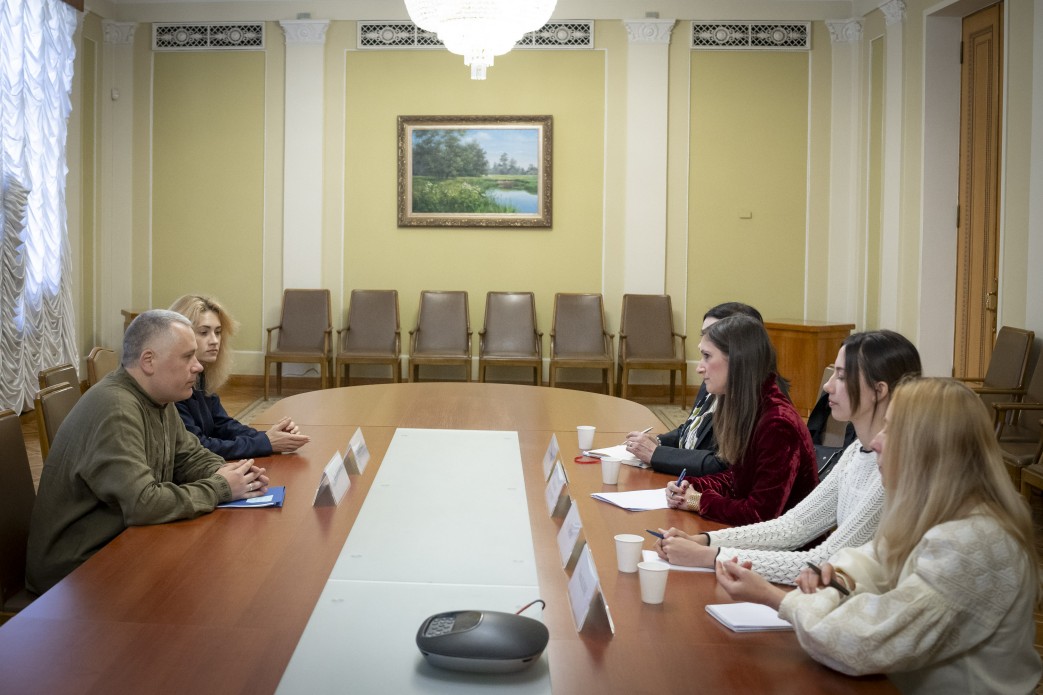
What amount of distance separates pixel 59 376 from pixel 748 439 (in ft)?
7.75

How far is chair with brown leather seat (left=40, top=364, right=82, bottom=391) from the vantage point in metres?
3.30

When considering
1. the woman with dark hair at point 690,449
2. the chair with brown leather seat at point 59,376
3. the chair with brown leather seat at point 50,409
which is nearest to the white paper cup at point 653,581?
the woman with dark hair at point 690,449

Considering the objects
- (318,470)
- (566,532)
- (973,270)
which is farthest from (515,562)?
(973,270)

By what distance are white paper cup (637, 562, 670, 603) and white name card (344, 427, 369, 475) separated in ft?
3.95

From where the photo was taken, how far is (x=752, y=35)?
27.8 ft

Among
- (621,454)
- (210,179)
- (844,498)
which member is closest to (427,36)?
(210,179)

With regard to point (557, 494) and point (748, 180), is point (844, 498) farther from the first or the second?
point (748, 180)

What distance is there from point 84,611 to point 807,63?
8062 millimetres

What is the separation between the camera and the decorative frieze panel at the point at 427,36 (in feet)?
27.8

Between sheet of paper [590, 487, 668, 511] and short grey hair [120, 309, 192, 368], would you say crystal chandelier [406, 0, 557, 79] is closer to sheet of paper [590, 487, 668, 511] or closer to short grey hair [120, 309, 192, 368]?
short grey hair [120, 309, 192, 368]

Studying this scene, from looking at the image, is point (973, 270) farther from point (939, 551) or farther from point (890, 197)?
point (939, 551)

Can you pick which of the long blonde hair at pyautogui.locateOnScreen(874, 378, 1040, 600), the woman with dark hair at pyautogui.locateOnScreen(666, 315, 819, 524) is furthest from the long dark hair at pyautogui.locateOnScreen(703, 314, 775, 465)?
the long blonde hair at pyautogui.locateOnScreen(874, 378, 1040, 600)

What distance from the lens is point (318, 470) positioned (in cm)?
292

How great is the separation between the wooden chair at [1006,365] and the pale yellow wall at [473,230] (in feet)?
11.9
